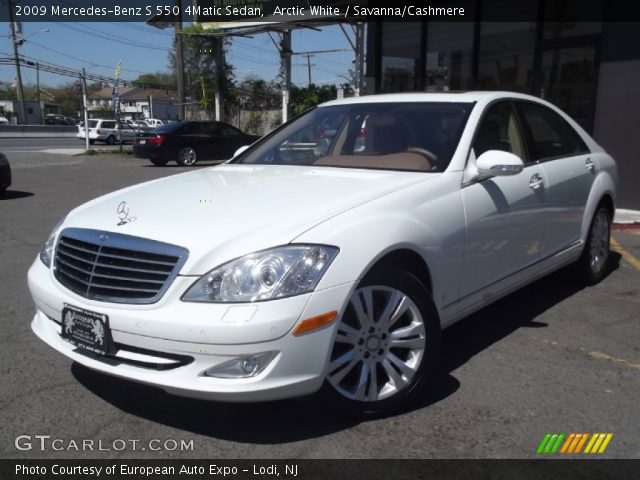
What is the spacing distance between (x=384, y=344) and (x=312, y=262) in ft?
2.01

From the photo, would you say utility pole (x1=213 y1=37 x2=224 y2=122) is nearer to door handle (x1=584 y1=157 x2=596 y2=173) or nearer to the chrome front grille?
door handle (x1=584 y1=157 x2=596 y2=173)

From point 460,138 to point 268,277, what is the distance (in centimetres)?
170

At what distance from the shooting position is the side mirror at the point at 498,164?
11.0ft

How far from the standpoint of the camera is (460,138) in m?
3.56

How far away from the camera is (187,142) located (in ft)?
59.5

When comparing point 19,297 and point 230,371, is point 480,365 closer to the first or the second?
point 230,371

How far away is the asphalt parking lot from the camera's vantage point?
2646 millimetres

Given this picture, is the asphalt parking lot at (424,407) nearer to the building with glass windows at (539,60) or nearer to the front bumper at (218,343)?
the front bumper at (218,343)

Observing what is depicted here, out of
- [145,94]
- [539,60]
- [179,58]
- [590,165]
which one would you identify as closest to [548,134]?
[590,165]

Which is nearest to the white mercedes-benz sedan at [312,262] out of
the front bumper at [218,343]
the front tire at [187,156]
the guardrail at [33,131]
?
the front bumper at [218,343]

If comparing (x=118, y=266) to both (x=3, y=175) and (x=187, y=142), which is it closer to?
(x=3, y=175)

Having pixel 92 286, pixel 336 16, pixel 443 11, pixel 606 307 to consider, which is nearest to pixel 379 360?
pixel 92 286

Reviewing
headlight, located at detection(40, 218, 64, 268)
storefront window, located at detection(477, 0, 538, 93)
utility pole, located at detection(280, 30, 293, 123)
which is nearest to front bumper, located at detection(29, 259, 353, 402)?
headlight, located at detection(40, 218, 64, 268)

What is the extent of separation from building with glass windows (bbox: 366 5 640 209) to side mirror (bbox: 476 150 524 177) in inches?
237
